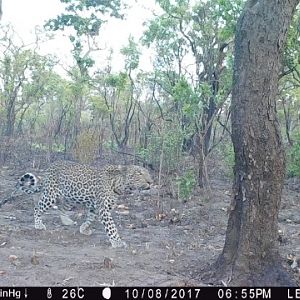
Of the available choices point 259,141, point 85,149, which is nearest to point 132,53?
point 85,149

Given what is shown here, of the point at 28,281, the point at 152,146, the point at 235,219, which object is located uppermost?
the point at 152,146

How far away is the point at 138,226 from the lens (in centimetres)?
914

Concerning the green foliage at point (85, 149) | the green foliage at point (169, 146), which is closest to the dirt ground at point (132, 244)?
the green foliage at point (169, 146)

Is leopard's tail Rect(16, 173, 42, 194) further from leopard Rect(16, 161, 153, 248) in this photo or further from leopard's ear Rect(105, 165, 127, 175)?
leopard's ear Rect(105, 165, 127, 175)

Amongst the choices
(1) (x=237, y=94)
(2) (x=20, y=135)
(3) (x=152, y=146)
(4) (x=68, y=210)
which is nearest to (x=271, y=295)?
(1) (x=237, y=94)

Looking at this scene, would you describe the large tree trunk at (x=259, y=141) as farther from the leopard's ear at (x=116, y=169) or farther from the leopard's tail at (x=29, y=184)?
the leopard's tail at (x=29, y=184)

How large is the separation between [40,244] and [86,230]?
0.99 meters

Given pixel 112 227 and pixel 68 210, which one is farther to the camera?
pixel 68 210

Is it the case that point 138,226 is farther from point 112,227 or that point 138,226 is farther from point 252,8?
point 252,8

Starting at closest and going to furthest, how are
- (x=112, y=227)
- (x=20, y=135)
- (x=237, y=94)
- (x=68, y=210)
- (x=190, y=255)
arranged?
(x=237, y=94) → (x=190, y=255) → (x=112, y=227) → (x=68, y=210) → (x=20, y=135)

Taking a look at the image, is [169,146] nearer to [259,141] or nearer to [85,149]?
[85,149]

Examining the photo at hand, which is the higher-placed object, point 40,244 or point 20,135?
point 20,135

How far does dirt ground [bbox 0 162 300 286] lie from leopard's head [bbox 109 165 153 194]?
717 millimetres

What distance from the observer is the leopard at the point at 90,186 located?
836 cm
